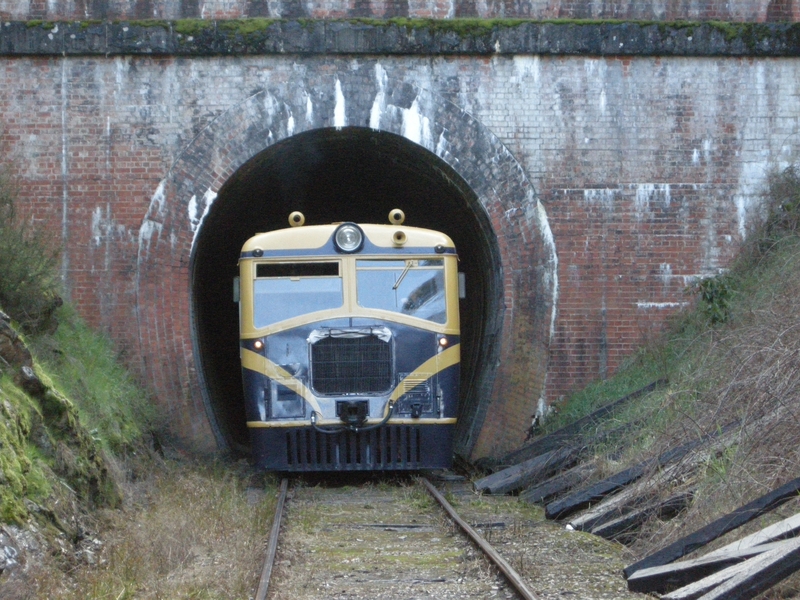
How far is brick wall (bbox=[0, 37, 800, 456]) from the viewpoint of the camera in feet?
41.9

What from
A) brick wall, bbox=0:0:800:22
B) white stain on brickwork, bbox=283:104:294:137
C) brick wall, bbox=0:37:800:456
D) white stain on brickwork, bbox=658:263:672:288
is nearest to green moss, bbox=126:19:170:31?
brick wall, bbox=0:0:800:22

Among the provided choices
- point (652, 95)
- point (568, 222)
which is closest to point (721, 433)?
point (568, 222)

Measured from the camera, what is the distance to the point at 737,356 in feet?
29.3

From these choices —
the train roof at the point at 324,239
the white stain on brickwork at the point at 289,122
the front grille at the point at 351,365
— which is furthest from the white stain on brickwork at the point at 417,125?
the front grille at the point at 351,365

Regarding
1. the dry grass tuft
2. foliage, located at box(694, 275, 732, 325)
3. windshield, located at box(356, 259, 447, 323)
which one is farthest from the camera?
foliage, located at box(694, 275, 732, 325)

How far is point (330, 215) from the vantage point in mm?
19016

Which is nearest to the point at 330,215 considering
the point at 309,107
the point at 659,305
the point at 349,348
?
the point at 309,107

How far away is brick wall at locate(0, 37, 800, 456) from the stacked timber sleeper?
1.81m

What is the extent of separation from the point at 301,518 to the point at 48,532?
3.02 meters

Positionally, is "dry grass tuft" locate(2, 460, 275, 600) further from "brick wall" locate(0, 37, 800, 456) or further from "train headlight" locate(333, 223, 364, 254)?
"brick wall" locate(0, 37, 800, 456)

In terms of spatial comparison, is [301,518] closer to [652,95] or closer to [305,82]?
[305,82]

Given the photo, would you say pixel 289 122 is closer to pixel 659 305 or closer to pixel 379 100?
pixel 379 100

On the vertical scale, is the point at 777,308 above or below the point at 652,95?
below

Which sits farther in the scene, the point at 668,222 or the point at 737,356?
the point at 668,222
